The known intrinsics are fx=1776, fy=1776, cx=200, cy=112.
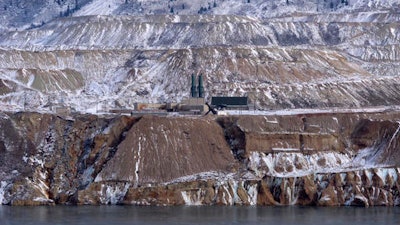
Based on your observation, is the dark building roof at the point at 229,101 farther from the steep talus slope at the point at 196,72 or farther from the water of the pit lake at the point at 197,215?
the water of the pit lake at the point at 197,215

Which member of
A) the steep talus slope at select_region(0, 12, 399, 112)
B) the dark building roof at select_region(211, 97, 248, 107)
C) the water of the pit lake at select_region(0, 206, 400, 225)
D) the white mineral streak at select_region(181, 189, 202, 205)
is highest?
the steep talus slope at select_region(0, 12, 399, 112)

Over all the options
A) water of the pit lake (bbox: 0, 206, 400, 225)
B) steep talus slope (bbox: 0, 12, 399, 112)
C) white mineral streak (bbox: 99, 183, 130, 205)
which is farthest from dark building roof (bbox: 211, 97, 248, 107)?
water of the pit lake (bbox: 0, 206, 400, 225)

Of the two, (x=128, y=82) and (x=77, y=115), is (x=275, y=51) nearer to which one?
(x=128, y=82)

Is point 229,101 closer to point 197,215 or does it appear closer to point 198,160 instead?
point 198,160

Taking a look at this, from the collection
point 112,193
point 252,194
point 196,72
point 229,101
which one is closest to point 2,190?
point 112,193

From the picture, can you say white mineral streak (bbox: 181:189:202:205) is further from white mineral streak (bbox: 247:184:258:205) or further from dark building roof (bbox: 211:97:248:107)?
dark building roof (bbox: 211:97:248:107)

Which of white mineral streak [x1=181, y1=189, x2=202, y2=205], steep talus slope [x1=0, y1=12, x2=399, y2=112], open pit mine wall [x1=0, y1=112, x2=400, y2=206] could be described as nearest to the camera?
white mineral streak [x1=181, y1=189, x2=202, y2=205]
